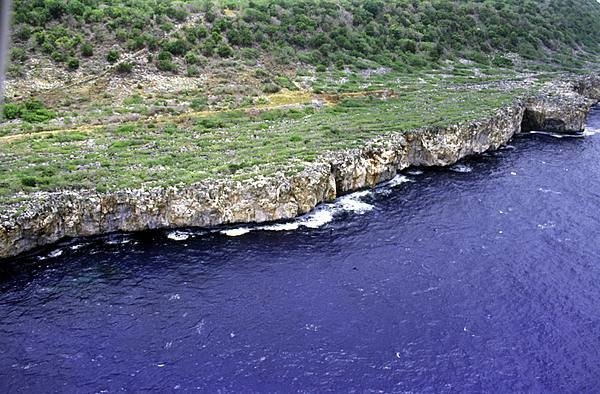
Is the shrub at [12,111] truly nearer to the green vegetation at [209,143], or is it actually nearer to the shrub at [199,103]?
the green vegetation at [209,143]

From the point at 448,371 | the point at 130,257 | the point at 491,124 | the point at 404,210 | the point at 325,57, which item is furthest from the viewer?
the point at 325,57

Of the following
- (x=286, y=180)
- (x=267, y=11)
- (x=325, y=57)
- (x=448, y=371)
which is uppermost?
(x=267, y=11)

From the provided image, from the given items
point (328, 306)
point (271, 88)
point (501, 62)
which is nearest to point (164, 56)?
point (271, 88)

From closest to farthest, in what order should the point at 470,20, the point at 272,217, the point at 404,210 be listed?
the point at 272,217, the point at 404,210, the point at 470,20

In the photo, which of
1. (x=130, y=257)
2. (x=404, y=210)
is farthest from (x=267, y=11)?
(x=130, y=257)

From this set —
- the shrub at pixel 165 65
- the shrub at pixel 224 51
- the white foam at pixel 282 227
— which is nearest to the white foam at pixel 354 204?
the white foam at pixel 282 227

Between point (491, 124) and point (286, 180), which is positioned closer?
point (286, 180)

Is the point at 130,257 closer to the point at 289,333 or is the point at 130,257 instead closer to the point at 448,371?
the point at 289,333
